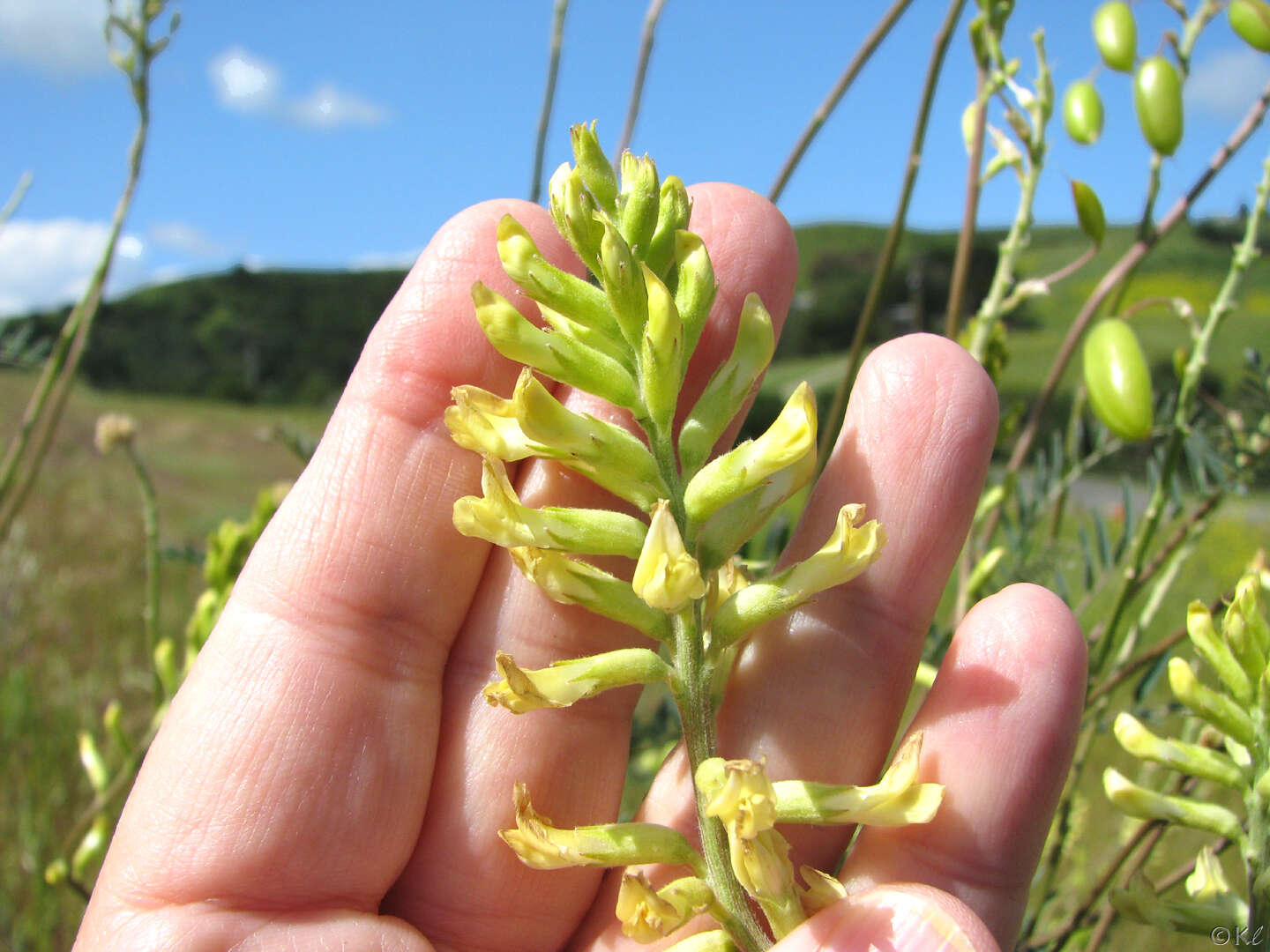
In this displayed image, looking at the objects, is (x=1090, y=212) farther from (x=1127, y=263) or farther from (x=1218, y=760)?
(x=1218, y=760)

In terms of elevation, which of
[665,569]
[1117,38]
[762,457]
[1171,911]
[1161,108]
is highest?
[1117,38]

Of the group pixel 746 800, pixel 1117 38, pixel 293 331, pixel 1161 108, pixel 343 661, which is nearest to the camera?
pixel 746 800

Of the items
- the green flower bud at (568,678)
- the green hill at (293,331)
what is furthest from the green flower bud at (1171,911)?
the green hill at (293,331)

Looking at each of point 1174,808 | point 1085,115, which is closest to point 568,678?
point 1174,808

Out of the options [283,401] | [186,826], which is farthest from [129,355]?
[186,826]

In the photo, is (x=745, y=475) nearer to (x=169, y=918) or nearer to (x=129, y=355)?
(x=169, y=918)

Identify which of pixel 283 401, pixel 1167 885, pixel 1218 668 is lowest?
pixel 283 401

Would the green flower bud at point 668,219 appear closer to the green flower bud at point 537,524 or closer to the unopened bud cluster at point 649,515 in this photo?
the unopened bud cluster at point 649,515
